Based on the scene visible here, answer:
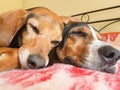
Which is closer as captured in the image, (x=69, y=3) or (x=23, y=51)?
(x=23, y=51)

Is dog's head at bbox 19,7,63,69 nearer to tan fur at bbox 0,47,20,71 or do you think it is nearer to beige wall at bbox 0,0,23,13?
tan fur at bbox 0,47,20,71

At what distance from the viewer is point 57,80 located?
771 millimetres

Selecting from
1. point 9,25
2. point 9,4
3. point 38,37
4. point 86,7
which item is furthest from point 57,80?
point 9,4

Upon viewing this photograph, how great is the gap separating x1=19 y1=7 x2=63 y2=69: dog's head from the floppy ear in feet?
0.10

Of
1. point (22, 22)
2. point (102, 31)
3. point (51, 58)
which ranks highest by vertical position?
point (22, 22)

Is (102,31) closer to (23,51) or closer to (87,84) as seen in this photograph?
(23,51)

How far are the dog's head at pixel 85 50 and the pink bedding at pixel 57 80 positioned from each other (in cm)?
15

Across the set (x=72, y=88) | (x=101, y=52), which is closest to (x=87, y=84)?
(x=72, y=88)

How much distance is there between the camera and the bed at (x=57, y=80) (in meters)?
0.74

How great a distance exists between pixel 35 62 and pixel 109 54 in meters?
0.30

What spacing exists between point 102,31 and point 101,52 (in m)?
1.39

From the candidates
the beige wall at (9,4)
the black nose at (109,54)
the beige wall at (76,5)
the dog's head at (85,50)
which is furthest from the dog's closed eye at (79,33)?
the beige wall at (9,4)

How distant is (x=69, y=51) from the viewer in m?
1.09

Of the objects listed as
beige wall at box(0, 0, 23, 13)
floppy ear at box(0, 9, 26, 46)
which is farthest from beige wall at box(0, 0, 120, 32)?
floppy ear at box(0, 9, 26, 46)
